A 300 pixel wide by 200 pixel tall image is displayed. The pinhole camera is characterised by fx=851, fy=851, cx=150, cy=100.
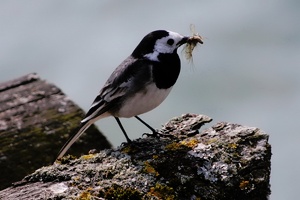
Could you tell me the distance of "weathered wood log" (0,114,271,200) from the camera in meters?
3.99

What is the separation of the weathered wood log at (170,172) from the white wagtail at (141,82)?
66cm

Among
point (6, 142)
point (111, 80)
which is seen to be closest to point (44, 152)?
point (6, 142)

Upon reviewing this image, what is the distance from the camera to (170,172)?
4191mm

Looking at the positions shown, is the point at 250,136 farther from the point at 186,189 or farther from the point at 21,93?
the point at 21,93

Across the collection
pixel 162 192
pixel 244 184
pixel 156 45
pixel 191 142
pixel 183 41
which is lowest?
pixel 162 192

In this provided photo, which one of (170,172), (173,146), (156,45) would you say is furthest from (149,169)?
(156,45)

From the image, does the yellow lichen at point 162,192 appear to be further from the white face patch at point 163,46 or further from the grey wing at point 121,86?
the white face patch at point 163,46

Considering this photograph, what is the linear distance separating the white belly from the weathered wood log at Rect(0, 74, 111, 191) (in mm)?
387

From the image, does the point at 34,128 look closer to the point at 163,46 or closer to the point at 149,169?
A: the point at 163,46

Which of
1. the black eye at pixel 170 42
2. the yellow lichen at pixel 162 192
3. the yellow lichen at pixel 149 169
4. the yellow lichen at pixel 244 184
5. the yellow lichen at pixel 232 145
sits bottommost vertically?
the yellow lichen at pixel 162 192

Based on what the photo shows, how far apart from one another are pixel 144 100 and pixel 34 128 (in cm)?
78

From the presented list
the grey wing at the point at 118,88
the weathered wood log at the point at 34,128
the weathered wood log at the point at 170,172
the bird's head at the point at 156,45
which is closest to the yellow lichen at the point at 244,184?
the weathered wood log at the point at 170,172

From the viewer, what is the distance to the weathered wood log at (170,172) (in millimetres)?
3990

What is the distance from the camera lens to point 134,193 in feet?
12.9
